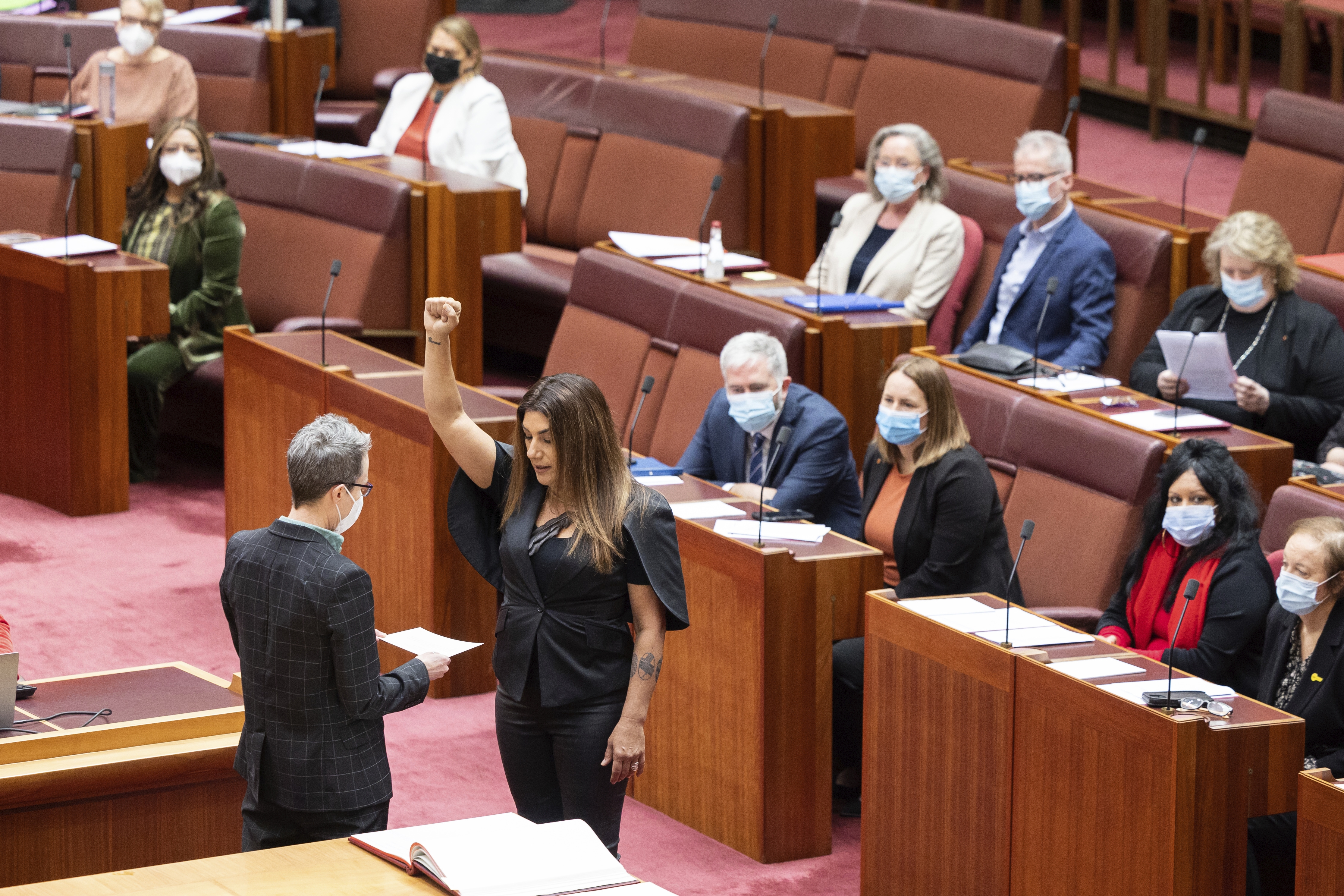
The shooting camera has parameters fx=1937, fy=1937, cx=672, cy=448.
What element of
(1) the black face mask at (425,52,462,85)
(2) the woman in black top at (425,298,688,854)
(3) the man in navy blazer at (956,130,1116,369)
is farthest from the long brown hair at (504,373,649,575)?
(1) the black face mask at (425,52,462,85)

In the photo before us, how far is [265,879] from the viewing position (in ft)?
7.84

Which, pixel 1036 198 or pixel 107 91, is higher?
pixel 107 91

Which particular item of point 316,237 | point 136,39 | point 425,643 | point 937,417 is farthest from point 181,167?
point 425,643

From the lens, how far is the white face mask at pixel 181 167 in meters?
5.77

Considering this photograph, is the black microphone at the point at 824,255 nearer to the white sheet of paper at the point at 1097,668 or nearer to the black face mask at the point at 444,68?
the black face mask at the point at 444,68

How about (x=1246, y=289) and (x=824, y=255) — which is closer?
(x=1246, y=289)

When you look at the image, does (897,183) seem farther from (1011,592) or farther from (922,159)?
(1011,592)

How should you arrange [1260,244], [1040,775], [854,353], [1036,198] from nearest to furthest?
[1040,775]
[1260,244]
[854,353]
[1036,198]

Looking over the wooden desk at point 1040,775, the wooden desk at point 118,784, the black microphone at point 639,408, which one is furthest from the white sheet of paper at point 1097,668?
the wooden desk at point 118,784

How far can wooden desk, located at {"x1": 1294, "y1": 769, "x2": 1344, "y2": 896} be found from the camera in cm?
273

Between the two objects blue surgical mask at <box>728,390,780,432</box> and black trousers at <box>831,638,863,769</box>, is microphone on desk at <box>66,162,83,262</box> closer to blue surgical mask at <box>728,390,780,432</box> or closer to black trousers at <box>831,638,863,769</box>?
blue surgical mask at <box>728,390,780,432</box>

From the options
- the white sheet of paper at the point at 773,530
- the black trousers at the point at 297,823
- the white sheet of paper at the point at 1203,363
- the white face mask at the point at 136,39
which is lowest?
the black trousers at the point at 297,823

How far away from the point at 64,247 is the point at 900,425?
285 cm

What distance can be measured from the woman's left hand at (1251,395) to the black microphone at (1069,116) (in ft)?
3.54
